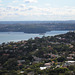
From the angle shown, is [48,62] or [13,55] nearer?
[48,62]

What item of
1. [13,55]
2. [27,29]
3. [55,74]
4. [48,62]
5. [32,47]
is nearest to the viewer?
[55,74]

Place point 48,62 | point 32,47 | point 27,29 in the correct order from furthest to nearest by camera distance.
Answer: point 27,29
point 32,47
point 48,62

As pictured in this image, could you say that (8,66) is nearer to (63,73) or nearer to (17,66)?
(17,66)

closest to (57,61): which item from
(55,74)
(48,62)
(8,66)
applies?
(48,62)

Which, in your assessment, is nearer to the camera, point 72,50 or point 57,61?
point 57,61

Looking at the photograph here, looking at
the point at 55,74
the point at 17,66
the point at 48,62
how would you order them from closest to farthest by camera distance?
1. the point at 55,74
2. the point at 17,66
3. the point at 48,62

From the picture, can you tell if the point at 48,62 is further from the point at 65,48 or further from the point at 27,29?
the point at 27,29

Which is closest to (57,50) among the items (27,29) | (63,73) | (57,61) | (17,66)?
(57,61)

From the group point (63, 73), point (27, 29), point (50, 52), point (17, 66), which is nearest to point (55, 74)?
point (63, 73)

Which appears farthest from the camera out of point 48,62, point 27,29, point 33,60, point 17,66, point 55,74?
point 27,29
